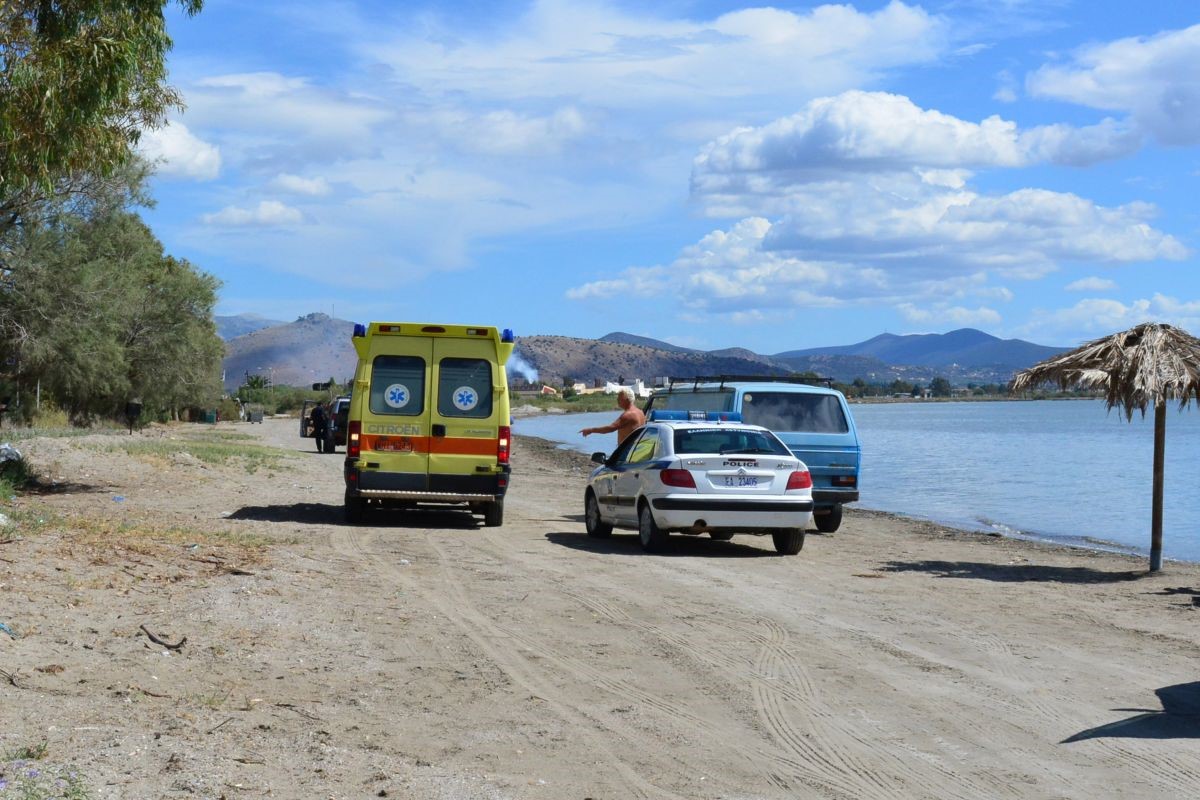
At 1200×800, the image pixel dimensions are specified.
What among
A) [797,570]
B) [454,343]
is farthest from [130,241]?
[797,570]

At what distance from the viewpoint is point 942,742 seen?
671 cm

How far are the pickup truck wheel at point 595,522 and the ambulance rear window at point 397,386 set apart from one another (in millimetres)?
2520

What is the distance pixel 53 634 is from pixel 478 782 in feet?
11.7

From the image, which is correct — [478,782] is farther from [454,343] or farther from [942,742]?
[454,343]

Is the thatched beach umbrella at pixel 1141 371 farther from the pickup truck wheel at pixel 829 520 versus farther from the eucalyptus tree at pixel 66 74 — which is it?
the eucalyptus tree at pixel 66 74

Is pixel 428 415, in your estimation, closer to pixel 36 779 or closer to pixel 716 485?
pixel 716 485

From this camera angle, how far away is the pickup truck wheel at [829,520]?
19453mm

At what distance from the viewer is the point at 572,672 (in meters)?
8.15

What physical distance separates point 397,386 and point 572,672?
9.44 metres

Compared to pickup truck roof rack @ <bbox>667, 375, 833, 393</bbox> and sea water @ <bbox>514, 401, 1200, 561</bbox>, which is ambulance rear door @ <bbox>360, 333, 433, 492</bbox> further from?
sea water @ <bbox>514, 401, 1200, 561</bbox>

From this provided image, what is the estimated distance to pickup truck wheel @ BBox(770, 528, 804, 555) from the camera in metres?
15.4

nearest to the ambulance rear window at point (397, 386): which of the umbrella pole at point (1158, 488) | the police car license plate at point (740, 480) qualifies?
the police car license plate at point (740, 480)

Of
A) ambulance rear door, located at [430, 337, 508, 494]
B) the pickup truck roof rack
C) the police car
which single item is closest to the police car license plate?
the police car

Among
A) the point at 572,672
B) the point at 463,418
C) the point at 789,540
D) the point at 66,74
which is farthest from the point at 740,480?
the point at 66,74
